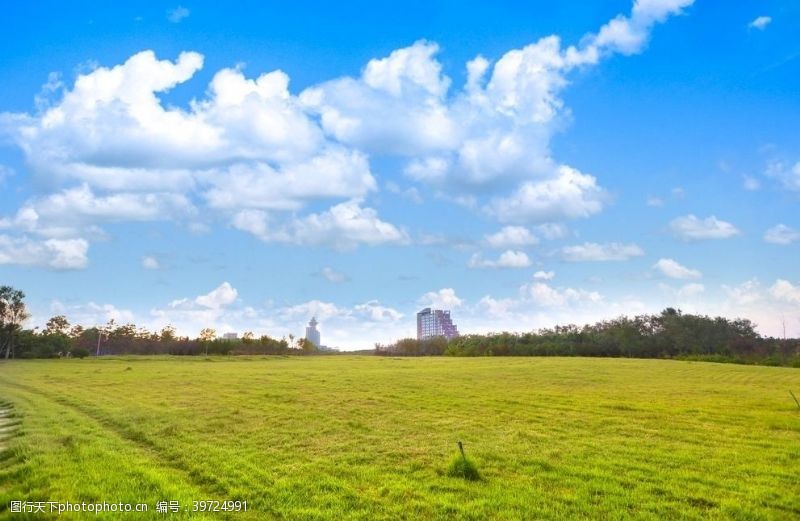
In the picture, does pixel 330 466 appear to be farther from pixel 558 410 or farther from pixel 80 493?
pixel 558 410

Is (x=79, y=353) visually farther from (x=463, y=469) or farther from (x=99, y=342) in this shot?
(x=463, y=469)

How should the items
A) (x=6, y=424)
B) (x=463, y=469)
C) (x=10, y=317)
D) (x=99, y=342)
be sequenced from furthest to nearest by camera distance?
(x=99, y=342) < (x=10, y=317) < (x=6, y=424) < (x=463, y=469)

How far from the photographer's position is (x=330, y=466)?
13.7m

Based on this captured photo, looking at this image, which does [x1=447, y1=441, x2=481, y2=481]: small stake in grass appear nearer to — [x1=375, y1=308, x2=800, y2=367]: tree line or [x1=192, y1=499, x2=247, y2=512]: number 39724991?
[x1=192, y1=499, x2=247, y2=512]: number 39724991

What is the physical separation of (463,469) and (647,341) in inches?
5057

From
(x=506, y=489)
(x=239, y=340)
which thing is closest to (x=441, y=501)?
(x=506, y=489)

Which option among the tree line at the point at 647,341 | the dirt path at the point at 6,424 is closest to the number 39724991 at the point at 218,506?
the dirt path at the point at 6,424

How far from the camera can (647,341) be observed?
12694 cm

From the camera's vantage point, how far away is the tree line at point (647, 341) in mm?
118500

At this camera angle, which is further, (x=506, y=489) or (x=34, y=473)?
(x=34, y=473)

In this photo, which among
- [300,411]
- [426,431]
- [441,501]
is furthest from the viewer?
[300,411]

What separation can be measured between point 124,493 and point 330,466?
4.75 m

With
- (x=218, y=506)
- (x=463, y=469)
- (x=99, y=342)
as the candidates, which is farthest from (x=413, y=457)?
(x=99, y=342)

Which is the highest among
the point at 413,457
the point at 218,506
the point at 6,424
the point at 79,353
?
the point at 218,506
